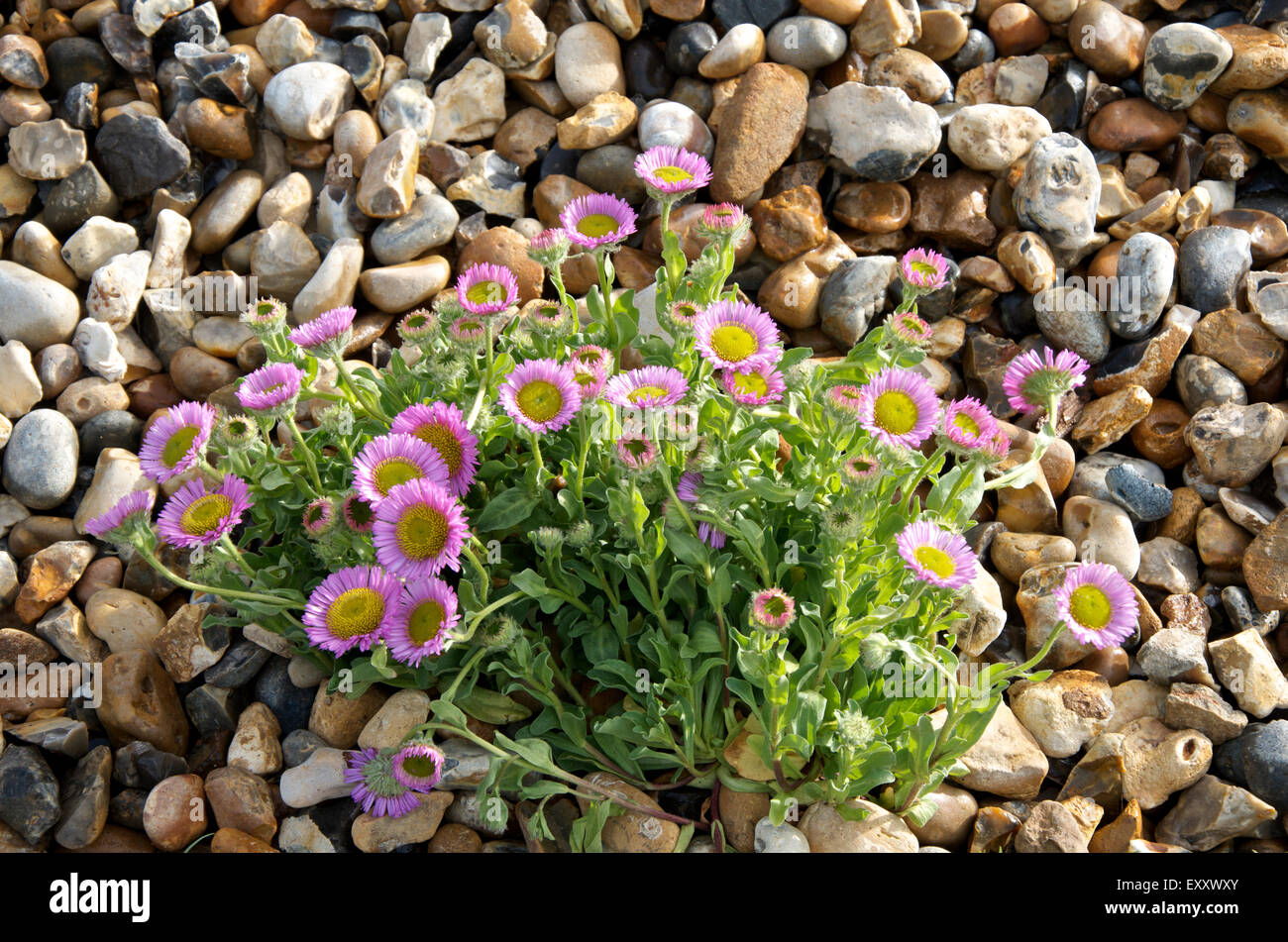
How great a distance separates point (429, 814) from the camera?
2.81m

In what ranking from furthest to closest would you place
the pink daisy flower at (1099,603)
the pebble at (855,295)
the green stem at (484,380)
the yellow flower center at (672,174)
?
the pebble at (855,295)
the yellow flower center at (672,174)
the green stem at (484,380)
the pink daisy flower at (1099,603)

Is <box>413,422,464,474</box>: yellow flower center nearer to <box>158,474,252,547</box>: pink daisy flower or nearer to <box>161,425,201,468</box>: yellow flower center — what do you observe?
<box>158,474,252,547</box>: pink daisy flower

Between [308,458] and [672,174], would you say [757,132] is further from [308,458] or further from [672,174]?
[308,458]

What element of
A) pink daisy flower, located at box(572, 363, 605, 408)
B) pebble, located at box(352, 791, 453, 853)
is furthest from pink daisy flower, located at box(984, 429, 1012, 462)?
pebble, located at box(352, 791, 453, 853)

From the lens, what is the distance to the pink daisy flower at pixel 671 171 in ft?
9.53

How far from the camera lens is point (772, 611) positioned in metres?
2.25

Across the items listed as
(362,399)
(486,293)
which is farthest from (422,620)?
(486,293)

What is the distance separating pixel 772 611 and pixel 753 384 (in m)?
0.54

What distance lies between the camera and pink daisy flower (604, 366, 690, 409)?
2.39 m

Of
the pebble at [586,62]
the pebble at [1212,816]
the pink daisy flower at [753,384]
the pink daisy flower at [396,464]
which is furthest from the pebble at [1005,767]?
the pebble at [586,62]

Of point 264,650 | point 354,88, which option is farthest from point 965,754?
point 354,88

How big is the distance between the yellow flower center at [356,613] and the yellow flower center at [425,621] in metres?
0.07

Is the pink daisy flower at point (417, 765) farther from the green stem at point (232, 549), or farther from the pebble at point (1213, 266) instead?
the pebble at point (1213, 266)

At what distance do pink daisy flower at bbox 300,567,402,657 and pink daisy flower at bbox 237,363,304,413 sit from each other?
16.7 inches
